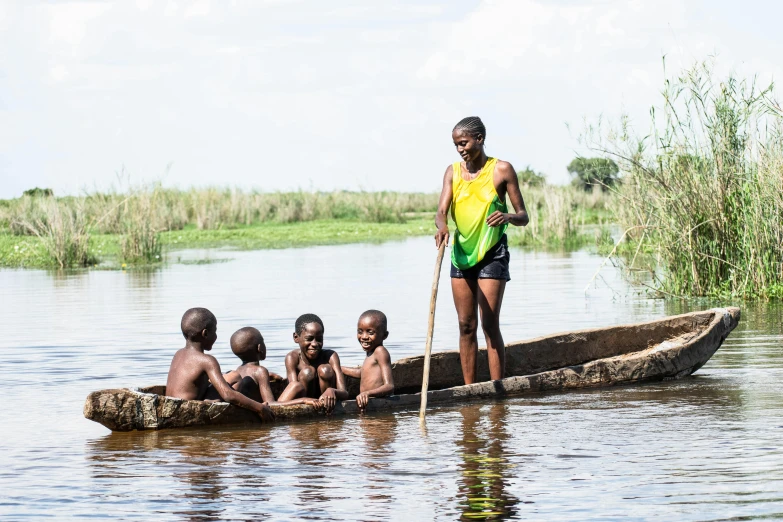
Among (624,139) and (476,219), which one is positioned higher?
(624,139)

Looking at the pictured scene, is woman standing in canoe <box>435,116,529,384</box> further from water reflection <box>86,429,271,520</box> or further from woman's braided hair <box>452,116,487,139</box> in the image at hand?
water reflection <box>86,429,271,520</box>

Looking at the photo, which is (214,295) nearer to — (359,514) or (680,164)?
(680,164)

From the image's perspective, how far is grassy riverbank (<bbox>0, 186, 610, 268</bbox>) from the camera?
76.4 ft

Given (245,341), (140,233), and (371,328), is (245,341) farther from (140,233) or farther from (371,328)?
(140,233)

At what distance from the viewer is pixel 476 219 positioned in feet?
24.4

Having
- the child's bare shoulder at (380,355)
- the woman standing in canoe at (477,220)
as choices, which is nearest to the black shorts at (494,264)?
the woman standing in canoe at (477,220)

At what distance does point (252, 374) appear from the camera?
7117 mm

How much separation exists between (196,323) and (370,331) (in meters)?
1.18

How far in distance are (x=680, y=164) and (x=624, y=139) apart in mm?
684

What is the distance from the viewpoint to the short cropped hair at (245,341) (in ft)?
23.8

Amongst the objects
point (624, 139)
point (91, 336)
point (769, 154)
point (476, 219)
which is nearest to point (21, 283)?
point (91, 336)

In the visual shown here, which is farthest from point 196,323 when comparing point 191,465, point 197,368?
point 191,465

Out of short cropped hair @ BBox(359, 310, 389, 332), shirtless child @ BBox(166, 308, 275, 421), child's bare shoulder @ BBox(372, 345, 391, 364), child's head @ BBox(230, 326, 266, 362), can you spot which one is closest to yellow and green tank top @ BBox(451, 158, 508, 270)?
short cropped hair @ BBox(359, 310, 389, 332)

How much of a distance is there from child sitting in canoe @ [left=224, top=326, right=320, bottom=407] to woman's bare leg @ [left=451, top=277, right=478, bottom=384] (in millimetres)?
1291
